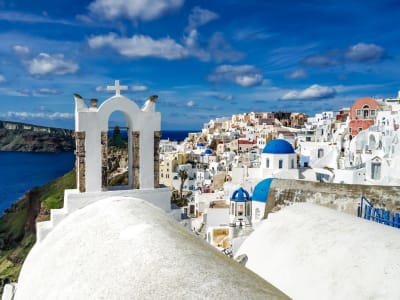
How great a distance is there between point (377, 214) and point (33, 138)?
190 m

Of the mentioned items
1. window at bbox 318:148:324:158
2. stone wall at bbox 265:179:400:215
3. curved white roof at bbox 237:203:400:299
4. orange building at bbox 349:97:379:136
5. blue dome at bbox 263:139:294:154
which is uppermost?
orange building at bbox 349:97:379:136

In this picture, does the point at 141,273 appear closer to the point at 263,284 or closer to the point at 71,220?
the point at 263,284

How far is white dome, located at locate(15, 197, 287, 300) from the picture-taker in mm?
3498

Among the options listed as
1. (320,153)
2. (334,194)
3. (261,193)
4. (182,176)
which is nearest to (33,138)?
(182,176)

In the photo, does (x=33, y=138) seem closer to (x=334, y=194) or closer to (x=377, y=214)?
(x=334, y=194)

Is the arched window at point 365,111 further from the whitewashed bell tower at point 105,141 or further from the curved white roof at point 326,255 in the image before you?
the whitewashed bell tower at point 105,141

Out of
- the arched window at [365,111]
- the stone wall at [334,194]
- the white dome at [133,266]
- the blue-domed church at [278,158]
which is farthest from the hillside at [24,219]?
the arched window at [365,111]

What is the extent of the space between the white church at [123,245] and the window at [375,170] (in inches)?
896

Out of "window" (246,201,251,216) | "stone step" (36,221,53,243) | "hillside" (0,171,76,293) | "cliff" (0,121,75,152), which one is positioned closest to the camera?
"stone step" (36,221,53,243)

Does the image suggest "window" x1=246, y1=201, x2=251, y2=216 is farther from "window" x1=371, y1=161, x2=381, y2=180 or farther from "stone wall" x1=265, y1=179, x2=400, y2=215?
"stone wall" x1=265, y1=179, x2=400, y2=215

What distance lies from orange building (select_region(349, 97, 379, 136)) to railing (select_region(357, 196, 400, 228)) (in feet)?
117

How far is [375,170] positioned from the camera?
27.2 meters

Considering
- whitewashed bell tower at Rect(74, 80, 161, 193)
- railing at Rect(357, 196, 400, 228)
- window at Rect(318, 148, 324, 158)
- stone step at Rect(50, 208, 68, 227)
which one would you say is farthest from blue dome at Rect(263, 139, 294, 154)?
stone step at Rect(50, 208, 68, 227)

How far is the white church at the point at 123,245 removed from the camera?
3.58 m
